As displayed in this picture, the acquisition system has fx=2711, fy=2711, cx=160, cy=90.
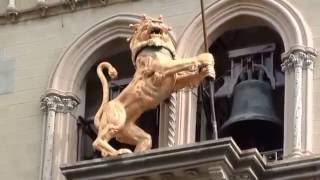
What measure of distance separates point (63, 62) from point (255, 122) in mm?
3025

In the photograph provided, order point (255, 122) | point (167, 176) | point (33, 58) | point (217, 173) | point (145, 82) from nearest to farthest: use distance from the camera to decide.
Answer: point (217, 173), point (167, 176), point (145, 82), point (255, 122), point (33, 58)

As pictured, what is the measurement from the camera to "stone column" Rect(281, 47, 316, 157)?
34312 mm

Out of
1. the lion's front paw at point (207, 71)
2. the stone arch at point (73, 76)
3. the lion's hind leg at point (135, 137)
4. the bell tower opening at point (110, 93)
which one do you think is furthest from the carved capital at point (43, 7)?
the lion's front paw at point (207, 71)

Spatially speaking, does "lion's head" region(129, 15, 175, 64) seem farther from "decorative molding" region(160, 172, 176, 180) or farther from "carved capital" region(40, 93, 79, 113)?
"decorative molding" region(160, 172, 176, 180)

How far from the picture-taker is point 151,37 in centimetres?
3475

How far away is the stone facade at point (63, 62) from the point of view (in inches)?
1379

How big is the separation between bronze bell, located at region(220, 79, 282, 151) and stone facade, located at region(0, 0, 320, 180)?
1.51 ft

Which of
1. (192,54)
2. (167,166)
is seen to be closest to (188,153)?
(167,166)

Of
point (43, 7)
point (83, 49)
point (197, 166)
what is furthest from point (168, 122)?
point (43, 7)

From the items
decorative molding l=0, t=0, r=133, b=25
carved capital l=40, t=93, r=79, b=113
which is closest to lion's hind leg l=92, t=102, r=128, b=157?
carved capital l=40, t=93, r=79, b=113

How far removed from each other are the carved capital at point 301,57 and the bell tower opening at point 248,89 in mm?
679

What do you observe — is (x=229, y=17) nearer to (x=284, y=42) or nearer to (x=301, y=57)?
(x=284, y=42)

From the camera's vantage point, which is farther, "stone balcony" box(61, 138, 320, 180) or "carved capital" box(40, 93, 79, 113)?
"carved capital" box(40, 93, 79, 113)

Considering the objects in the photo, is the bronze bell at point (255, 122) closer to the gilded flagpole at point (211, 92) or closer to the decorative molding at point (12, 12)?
the gilded flagpole at point (211, 92)
